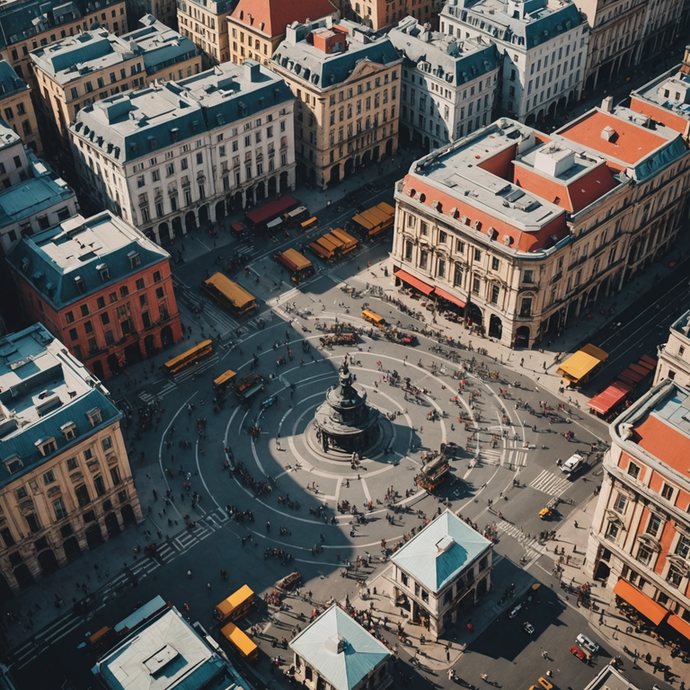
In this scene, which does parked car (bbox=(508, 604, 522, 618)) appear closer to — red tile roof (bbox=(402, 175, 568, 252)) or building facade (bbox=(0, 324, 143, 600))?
building facade (bbox=(0, 324, 143, 600))

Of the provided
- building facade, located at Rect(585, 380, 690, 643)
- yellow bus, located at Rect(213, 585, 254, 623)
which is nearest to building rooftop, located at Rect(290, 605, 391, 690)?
yellow bus, located at Rect(213, 585, 254, 623)

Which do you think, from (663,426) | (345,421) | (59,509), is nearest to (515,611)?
(663,426)

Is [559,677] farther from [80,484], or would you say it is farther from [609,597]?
[80,484]

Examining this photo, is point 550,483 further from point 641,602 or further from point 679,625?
point 679,625

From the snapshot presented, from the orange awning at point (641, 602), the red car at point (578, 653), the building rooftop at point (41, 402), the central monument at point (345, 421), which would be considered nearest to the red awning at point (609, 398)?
the orange awning at point (641, 602)

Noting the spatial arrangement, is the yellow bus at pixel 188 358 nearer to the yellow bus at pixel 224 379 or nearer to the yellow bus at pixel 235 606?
the yellow bus at pixel 224 379
